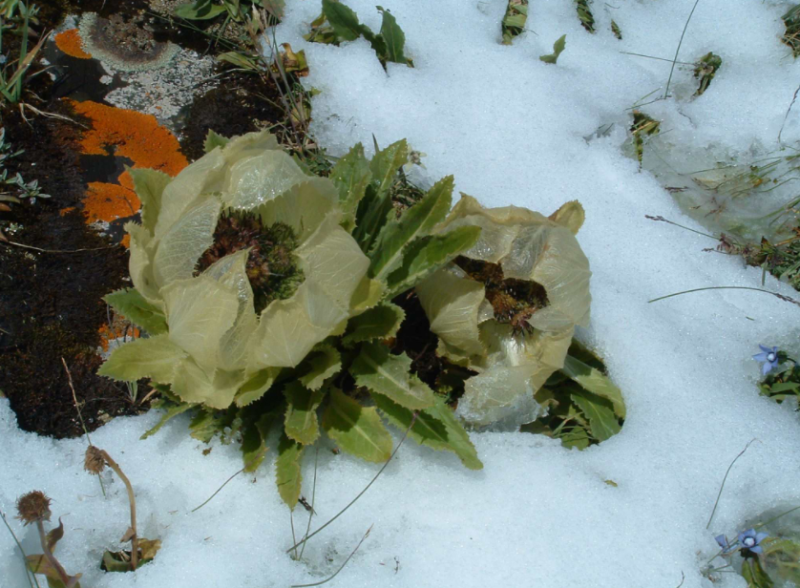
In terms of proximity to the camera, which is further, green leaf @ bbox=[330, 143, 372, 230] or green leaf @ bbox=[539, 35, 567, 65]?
green leaf @ bbox=[539, 35, 567, 65]

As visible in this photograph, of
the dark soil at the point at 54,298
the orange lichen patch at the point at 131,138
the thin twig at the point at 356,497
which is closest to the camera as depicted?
the thin twig at the point at 356,497

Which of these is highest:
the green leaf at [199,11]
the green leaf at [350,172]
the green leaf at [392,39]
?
the green leaf at [392,39]

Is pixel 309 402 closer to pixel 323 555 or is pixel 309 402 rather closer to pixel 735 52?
pixel 323 555

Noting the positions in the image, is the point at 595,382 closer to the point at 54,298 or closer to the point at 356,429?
the point at 356,429

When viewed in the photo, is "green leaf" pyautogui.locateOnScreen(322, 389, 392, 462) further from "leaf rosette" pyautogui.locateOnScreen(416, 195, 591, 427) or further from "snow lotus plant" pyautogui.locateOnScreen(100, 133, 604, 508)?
"leaf rosette" pyautogui.locateOnScreen(416, 195, 591, 427)

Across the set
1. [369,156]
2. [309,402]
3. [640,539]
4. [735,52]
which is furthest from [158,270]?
[735,52]

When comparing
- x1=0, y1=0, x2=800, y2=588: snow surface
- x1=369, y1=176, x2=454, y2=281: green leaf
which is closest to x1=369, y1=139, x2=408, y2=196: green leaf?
x1=369, y1=176, x2=454, y2=281: green leaf

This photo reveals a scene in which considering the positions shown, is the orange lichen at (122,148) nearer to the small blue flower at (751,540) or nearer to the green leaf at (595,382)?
the green leaf at (595,382)

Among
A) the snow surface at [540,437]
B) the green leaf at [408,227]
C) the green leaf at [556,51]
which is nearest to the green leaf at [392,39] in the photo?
the snow surface at [540,437]

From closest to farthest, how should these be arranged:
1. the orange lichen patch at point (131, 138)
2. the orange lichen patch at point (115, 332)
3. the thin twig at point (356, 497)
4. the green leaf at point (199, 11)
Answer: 1. the thin twig at point (356, 497)
2. the orange lichen patch at point (115, 332)
3. the orange lichen patch at point (131, 138)
4. the green leaf at point (199, 11)
